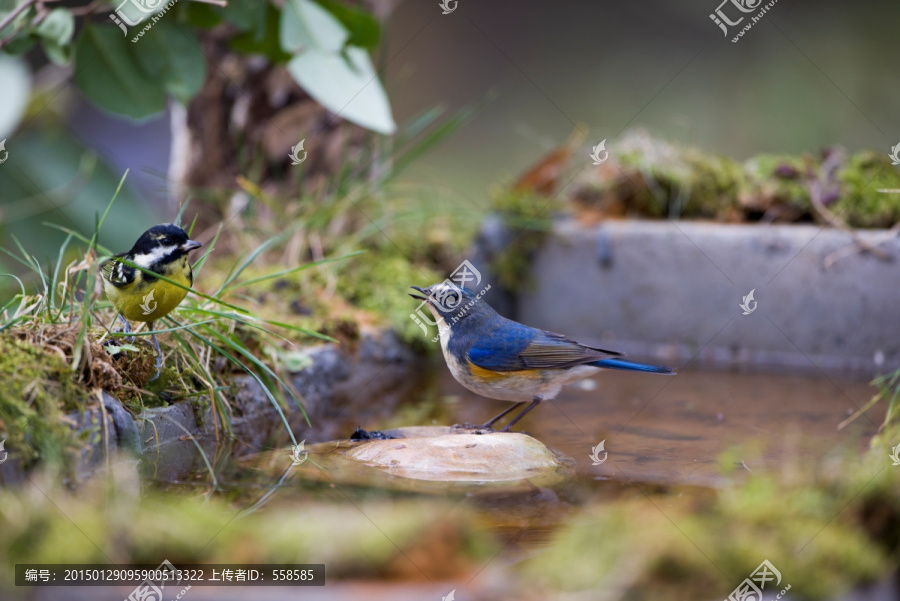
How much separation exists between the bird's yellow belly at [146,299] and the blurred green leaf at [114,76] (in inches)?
66.3

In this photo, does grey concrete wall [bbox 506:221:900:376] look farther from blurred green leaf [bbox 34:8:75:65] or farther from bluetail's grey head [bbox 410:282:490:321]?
blurred green leaf [bbox 34:8:75:65]

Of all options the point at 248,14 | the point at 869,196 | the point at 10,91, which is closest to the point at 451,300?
the point at 248,14

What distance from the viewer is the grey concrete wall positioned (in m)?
4.55

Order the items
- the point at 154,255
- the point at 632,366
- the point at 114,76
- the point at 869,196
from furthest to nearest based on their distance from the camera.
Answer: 1. the point at 869,196
2. the point at 114,76
3. the point at 632,366
4. the point at 154,255

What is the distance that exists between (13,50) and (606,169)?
3.70 metres

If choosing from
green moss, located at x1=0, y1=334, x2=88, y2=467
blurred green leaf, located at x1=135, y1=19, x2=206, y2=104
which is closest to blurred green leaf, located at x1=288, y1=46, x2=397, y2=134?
blurred green leaf, located at x1=135, y1=19, x2=206, y2=104

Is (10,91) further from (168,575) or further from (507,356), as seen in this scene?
(168,575)

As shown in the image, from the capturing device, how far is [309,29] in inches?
166

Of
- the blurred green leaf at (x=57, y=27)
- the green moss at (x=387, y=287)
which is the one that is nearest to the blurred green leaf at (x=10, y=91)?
the blurred green leaf at (x=57, y=27)

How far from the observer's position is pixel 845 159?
16.5 ft

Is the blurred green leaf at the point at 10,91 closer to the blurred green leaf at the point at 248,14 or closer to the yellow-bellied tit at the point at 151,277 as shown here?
the blurred green leaf at the point at 248,14

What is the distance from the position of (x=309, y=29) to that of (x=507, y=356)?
221 cm

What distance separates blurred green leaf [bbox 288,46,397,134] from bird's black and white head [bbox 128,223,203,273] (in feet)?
4.76

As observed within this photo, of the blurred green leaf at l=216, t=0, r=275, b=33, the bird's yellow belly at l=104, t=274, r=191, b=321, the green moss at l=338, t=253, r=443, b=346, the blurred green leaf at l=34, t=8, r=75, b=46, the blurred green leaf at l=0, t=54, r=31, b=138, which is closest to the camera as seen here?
the bird's yellow belly at l=104, t=274, r=191, b=321
